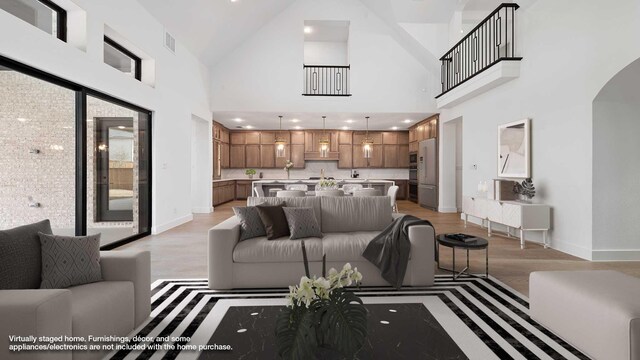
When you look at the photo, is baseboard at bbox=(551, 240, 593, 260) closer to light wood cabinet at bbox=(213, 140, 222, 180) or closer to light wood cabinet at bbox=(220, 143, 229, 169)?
light wood cabinet at bbox=(213, 140, 222, 180)

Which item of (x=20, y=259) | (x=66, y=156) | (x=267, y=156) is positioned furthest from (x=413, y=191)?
(x=20, y=259)

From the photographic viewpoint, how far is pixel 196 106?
7.83 meters

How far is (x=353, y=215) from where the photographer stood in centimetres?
385

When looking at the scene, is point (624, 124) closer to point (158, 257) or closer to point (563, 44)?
point (563, 44)

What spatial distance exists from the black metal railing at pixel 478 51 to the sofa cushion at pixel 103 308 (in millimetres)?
6169

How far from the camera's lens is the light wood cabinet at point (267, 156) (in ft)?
39.9

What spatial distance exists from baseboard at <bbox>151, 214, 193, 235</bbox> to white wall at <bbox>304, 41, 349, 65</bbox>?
21.9ft

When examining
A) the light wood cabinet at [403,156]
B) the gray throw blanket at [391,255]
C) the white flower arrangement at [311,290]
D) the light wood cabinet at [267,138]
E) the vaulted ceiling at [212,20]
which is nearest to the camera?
the white flower arrangement at [311,290]

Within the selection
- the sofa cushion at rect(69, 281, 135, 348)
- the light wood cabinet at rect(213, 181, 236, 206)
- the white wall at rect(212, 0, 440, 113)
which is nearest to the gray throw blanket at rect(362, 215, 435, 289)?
the sofa cushion at rect(69, 281, 135, 348)

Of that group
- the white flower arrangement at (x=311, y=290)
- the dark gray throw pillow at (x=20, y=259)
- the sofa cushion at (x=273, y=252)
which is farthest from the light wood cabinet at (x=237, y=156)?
the white flower arrangement at (x=311, y=290)

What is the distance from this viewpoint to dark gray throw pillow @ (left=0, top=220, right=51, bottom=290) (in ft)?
6.00

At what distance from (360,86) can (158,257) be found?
6.68m

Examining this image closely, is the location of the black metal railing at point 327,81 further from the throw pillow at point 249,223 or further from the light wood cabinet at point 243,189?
the throw pillow at point 249,223

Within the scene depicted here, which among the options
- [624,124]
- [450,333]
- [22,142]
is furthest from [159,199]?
[624,124]
